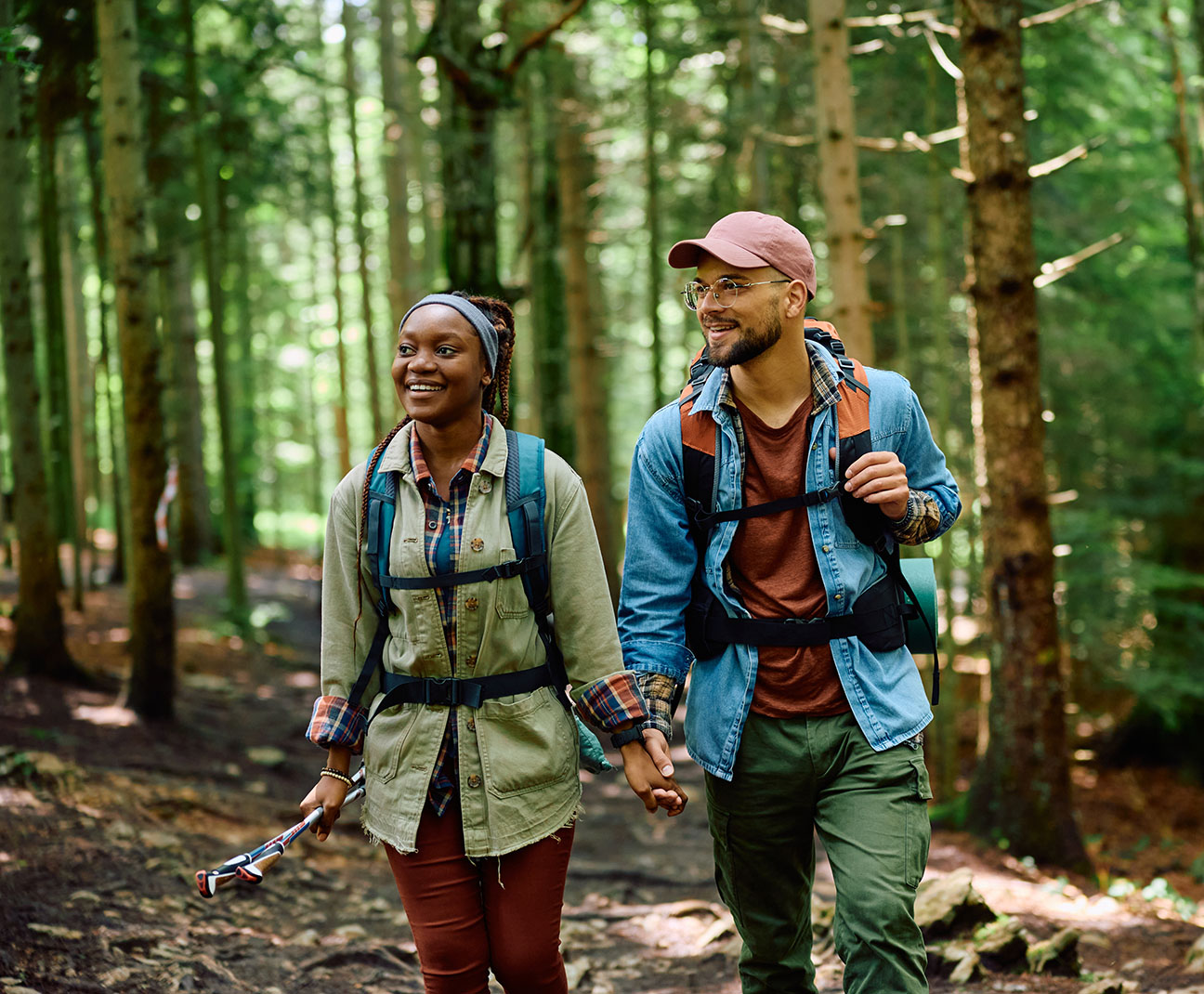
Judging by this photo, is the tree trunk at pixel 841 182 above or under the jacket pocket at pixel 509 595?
above

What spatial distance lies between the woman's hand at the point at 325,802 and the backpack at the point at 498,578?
249mm

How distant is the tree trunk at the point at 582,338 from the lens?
1761 centimetres

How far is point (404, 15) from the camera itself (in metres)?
19.8

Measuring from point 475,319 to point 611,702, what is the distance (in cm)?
118

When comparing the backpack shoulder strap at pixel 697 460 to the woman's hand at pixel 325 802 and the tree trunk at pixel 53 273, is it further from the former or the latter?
the tree trunk at pixel 53 273

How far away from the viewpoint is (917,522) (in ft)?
10.7

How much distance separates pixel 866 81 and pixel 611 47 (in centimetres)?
589

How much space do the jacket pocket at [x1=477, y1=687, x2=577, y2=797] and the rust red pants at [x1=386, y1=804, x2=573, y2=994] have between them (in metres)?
0.18

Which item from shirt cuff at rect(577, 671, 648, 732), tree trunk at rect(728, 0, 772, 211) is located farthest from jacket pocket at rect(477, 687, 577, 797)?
tree trunk at rect(728, 0, 772, 211)

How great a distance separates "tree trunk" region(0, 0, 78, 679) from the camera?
9688mm

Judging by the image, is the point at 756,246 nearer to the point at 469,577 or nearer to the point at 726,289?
the point at 726,289

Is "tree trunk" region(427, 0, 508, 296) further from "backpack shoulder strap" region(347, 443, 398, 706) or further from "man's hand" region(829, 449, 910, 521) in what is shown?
"man's hand" region(829, 449, 910, 521)

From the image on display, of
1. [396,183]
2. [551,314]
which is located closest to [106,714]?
[551,314]

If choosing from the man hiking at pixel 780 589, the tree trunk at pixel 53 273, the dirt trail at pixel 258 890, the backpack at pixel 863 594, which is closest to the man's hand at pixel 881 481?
the man hiking at pixel 780 589
